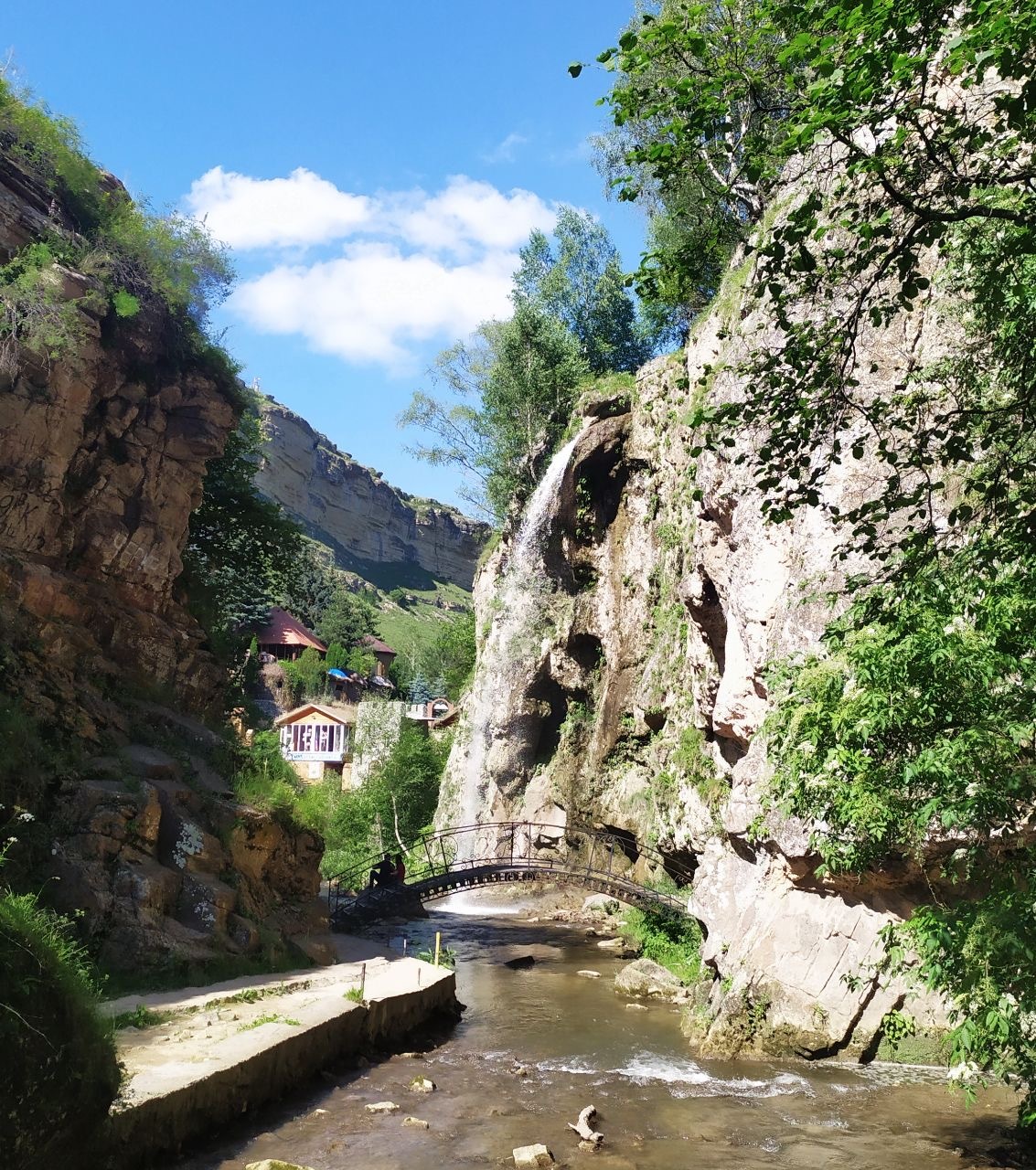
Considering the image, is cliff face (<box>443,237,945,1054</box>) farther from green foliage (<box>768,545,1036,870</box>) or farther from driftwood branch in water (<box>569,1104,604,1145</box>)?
driftwood branch in water (<box>569,1104,604,1145</box>)

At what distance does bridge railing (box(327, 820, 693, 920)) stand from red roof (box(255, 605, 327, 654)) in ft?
95.5

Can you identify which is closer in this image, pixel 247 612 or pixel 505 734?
pixel 505 734

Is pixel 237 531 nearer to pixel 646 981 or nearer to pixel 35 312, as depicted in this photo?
pixel 35 312

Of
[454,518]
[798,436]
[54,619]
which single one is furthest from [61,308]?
[454,518]

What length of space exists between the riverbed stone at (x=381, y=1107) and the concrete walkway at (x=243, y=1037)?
0.90 m

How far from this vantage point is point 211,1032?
35.9 ft

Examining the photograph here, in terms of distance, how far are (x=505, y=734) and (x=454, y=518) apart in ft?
358

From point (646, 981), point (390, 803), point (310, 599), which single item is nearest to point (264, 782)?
point (646, 981)

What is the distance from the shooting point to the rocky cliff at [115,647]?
14156 millimetres

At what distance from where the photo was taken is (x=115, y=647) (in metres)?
20.3

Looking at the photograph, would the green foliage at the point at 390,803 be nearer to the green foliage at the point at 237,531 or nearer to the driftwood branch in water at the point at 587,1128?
the green foliage at the point at 237,531

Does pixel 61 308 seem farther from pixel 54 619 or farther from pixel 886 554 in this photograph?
pixel 886 554

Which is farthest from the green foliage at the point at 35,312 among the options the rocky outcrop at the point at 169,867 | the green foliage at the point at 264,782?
the green foliage at the point at 264,782

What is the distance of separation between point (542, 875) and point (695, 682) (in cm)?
670
